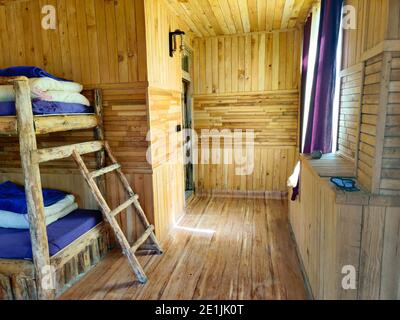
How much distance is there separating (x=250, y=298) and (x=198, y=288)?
1.29 feet

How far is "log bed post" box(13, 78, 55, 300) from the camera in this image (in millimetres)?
1807

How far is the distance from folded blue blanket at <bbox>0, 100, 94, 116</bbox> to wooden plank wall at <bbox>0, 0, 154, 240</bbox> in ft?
1.13

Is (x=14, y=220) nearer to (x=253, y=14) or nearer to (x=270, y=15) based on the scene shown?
(x=253, y=14)

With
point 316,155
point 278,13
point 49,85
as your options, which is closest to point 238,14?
point 278,13

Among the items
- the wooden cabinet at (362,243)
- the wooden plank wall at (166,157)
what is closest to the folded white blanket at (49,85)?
the wooden plank wall at (166,157)

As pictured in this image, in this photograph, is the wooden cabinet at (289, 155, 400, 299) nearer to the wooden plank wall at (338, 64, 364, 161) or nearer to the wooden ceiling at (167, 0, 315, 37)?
the wooden plank wall at (338, 64, 364, 161)

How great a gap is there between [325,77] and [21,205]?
2.66m

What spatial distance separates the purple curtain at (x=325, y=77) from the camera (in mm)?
2229

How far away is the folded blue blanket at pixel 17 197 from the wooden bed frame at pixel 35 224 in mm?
436
